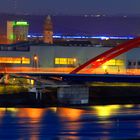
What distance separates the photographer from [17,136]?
2273cm

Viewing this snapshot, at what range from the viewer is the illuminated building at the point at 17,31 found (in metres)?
158

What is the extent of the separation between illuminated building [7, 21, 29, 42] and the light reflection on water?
123984 mm

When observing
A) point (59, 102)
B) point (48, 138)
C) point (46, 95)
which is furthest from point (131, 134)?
point (46, 95)

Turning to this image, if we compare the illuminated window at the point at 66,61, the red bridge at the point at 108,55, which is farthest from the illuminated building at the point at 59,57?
the red bridge at the point at 108,55

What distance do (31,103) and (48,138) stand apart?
20.5 m

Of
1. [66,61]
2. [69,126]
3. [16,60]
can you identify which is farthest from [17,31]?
[69,126]

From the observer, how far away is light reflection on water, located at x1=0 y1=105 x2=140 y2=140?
2295cm

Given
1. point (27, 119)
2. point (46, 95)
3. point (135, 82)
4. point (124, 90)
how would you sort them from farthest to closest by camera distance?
1. point (135, 82)
2. point (124, 90)
3. point (46, 95)
4. point (27, 119)

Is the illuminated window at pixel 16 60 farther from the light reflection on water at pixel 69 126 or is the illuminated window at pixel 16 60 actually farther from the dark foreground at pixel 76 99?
the light reflection on water at pixel 69 126

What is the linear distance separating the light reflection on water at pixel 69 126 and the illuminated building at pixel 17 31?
4881 inches

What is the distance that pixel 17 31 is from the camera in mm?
159500

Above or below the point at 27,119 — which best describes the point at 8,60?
above

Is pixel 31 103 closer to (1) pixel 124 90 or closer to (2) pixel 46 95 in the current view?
(2) pixel 46 95

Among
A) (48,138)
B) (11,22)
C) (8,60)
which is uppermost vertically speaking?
(11,22)
